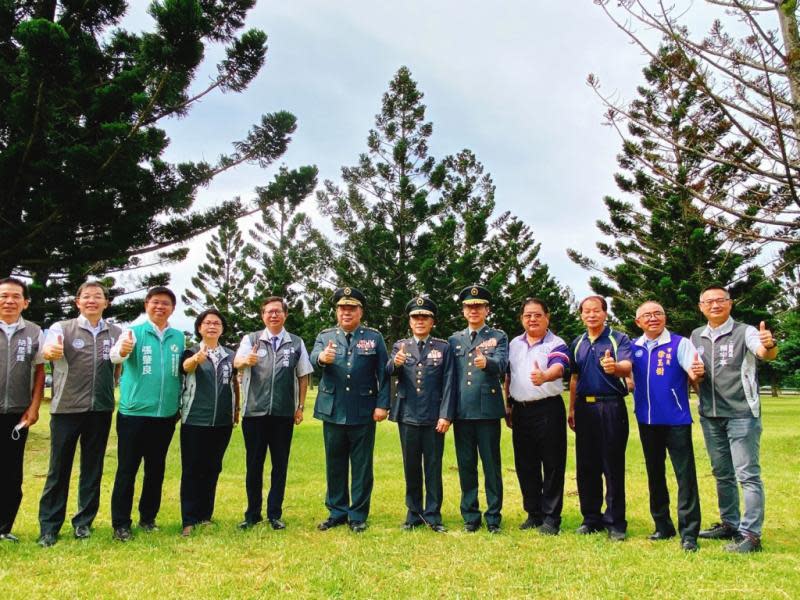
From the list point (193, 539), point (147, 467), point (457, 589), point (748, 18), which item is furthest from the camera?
point (748, 18)

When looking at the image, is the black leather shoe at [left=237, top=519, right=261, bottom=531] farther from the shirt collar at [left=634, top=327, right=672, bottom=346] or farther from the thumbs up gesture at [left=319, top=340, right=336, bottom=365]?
the shirt collar at [left=634, top=327, right=672, bottom=346]

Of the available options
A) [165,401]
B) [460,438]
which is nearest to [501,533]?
[460,438]

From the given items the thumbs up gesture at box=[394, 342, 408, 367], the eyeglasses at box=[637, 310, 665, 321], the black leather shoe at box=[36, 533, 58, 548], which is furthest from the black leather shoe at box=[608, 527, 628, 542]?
the black leather shoe at box=[36, 533, 58, 548]

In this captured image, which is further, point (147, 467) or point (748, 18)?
point (748, 18)

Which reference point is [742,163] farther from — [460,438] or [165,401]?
[165,401]

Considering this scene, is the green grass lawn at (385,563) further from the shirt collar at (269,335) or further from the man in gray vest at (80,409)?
the shirt collar at (269,335)

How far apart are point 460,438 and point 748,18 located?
18.7ft

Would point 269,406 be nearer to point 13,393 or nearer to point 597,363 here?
point 13,393

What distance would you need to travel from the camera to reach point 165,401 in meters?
3.89

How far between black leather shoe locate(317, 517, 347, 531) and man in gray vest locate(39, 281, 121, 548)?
1.47 meters

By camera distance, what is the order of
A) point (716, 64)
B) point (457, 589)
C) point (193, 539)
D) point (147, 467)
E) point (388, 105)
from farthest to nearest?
point (388, 105), point (716, 64), point (147, 467), point (193, 539), point (457, 589)

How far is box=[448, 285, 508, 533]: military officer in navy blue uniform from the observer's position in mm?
4020

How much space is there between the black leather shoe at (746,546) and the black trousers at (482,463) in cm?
139

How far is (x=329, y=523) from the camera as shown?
4098 mm
